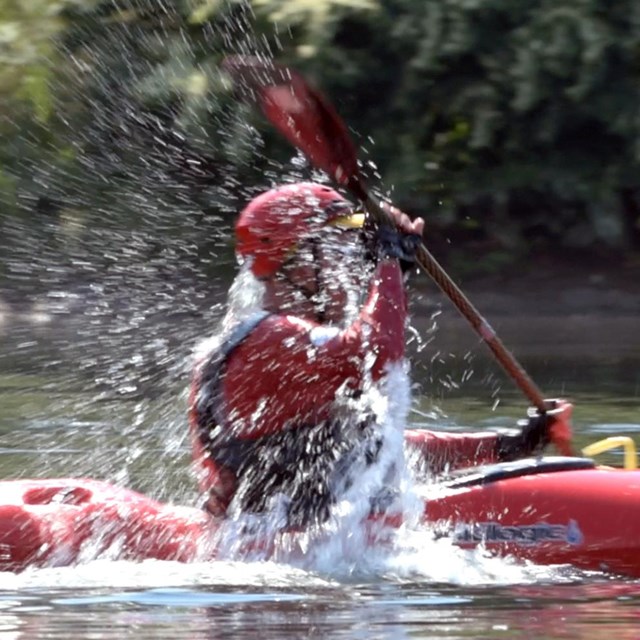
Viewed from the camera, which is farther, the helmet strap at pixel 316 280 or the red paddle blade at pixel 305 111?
the red paddle blade at pixel 305 111

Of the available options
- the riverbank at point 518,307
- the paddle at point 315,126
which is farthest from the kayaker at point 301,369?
the riverbank at point 518,307

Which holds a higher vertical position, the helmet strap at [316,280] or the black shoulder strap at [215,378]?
the helmet strap at [316,280]

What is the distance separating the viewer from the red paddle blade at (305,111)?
6352 mm

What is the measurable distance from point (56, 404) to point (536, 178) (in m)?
6.22

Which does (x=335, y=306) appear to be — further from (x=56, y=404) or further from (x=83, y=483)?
(x=56, y=404)

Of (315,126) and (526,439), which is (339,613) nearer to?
(526,439)

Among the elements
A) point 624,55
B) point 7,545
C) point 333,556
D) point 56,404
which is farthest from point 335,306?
point 624,55

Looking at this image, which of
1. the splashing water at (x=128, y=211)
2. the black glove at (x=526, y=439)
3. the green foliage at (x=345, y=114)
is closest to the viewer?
the black glove at (x=526, y=439)

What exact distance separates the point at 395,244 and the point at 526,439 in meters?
0.90

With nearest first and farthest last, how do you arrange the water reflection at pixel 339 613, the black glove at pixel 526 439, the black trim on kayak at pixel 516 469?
the water reflection at pixel 339 613
the black trim on kayak at pixel 516 469
the black glove at pixel 526 439

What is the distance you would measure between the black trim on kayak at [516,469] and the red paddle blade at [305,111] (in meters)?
1.17

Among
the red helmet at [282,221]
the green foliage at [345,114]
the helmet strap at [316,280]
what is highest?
the green foliage at [345,114]

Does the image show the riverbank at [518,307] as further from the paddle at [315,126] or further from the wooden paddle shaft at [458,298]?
the paddle at [315,126]

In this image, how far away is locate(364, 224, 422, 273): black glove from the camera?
592cm
